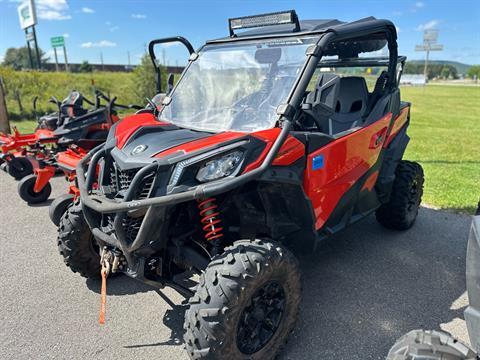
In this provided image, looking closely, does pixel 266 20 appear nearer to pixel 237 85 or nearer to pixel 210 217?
pixel 237 85

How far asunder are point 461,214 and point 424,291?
246 centimetres

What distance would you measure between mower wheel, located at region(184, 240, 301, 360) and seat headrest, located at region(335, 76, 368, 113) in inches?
70.7

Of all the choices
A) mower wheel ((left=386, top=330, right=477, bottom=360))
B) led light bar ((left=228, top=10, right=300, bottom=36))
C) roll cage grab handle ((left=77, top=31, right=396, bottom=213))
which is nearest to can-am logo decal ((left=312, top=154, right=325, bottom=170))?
roll cage grab handle ((left=77, top=31, right=396, bottom=213))

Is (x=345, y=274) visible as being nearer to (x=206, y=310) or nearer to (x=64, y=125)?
(x=206, y=310)

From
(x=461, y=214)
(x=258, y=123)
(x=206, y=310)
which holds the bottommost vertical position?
(x=461, y=214)

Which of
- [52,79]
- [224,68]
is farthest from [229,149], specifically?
[52,79]

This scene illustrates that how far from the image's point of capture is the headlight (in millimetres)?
2555

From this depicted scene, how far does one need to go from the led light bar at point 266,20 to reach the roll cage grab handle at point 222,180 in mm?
424

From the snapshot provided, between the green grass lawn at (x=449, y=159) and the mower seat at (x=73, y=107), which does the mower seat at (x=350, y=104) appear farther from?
the mower seat at (x=73, y=107)

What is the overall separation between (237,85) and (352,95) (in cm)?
125

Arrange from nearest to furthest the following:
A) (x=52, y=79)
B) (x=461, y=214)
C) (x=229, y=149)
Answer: (x=229, y=149), (x=461, y=214), (x=52, y=79)

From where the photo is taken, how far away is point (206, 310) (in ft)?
7.84

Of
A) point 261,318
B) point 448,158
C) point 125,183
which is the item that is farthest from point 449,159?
point 125,183

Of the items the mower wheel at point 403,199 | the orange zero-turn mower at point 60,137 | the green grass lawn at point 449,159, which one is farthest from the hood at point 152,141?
the green grass lawn at point 449,159
